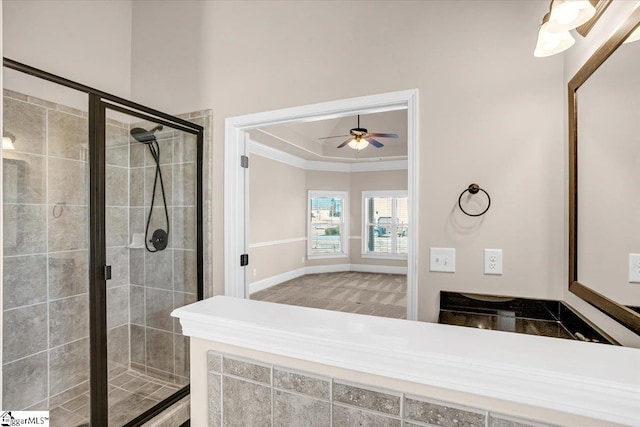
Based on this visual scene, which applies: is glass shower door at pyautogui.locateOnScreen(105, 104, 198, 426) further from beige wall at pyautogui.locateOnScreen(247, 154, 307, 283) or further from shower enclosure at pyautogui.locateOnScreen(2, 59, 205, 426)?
beige wall at pyautogui.locateOnScreen(247, 154, 307, 283)

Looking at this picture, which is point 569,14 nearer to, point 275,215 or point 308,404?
point 308,404

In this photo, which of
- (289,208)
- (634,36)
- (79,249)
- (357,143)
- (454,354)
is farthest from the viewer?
(289,208)

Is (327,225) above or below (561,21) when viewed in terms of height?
below

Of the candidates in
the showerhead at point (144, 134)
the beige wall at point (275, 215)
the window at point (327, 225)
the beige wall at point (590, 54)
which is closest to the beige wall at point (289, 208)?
the beige wall at point (275, 215)

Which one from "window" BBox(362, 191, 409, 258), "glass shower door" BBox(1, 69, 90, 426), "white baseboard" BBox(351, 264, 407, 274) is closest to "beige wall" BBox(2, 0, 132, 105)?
"glass shower door" BBox(1, 69, 90, 426)

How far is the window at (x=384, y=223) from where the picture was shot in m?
7.70

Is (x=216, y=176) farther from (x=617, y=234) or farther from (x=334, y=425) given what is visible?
(x=617, y=234)

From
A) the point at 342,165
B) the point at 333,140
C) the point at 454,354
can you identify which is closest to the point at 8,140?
the point at 454,354

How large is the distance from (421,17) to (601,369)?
71.7 inches

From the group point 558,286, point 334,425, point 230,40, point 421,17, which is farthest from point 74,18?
point 558,286

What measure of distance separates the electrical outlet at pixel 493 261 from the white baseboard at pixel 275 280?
446 cm

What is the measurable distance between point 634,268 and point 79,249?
2.47 m

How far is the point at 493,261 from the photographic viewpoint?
167cm

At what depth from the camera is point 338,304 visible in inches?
199
